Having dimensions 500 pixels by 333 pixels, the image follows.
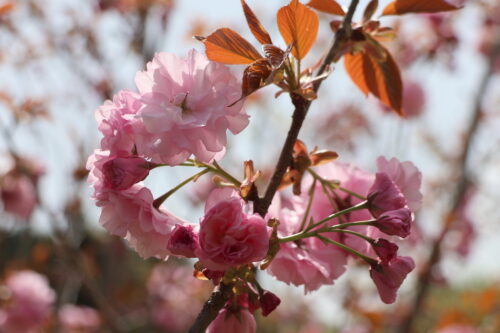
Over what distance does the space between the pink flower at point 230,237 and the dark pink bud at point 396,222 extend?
153 mm

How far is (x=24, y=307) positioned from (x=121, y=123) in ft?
7.23

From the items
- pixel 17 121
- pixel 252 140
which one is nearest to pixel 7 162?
pixel 17 121

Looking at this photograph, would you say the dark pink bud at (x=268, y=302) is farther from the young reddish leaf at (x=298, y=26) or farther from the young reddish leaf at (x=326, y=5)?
the young reddish leaf at (x=326, y=5)

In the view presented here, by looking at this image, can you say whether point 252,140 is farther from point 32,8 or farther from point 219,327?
point 219,327

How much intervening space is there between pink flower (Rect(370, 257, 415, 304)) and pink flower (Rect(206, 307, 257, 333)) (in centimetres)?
16

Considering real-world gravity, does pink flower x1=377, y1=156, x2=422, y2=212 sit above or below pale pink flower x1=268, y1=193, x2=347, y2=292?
above

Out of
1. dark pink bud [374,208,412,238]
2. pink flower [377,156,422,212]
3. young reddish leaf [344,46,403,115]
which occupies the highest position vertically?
young reddish leaf [344,46,403,115]

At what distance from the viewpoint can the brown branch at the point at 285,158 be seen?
631mm

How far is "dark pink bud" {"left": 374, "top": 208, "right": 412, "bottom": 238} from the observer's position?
2.02 feet

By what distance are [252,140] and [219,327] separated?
2.65m

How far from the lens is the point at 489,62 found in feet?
10.7

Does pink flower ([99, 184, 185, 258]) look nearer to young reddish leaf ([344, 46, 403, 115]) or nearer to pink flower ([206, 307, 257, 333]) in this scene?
pink flower ([206, 307, 257, 333])

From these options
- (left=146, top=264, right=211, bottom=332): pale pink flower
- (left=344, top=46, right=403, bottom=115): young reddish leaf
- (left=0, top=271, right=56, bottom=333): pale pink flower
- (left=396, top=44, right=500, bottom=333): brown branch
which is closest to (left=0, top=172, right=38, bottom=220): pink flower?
(left=0, top=271, right=56, bottom=333): pale pink flower

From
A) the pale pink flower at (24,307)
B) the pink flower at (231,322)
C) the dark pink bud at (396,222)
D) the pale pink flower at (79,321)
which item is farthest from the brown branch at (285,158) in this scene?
the pale pink flower at (79,321)
